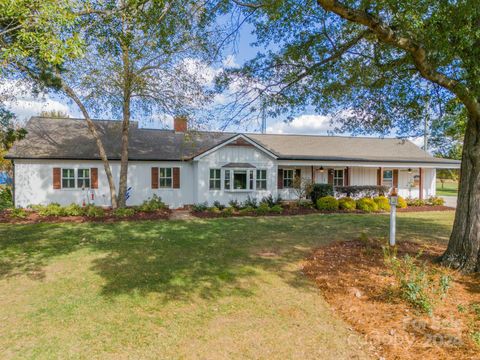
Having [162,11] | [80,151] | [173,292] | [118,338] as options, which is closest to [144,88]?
[80,151]

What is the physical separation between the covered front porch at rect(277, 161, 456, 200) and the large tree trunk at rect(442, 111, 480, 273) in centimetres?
1338

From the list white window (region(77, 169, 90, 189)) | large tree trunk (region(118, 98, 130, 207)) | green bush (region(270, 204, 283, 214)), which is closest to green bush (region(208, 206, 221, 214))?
green bush (region(270, 204, 283, 214))

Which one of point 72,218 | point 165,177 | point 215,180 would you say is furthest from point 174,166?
point 72,218

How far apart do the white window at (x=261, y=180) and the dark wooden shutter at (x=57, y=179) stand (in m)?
10.4

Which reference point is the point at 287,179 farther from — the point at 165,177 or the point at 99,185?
the point at 99,185

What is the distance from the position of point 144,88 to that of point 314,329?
1241cm

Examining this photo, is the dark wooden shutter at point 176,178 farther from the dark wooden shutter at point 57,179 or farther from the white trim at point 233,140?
the dark wooden shutter at point 57,179

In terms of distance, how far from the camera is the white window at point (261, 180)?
1766 cm

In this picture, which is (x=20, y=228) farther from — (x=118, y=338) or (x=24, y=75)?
(x=118, y=338)

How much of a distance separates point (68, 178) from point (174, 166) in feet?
18.1

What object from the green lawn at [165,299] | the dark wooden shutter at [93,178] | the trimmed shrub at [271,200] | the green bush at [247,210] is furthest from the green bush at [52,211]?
the trimmed shrub at [271,200]

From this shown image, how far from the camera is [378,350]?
11.7 ft

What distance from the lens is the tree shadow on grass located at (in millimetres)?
5730

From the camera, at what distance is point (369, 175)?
21594 millimetres
